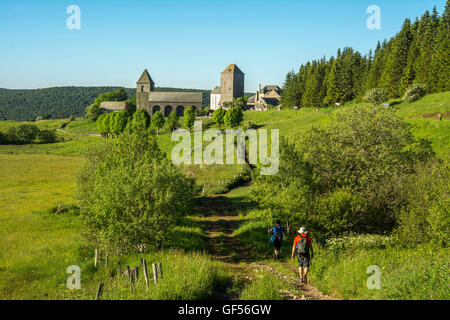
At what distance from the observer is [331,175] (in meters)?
20.2

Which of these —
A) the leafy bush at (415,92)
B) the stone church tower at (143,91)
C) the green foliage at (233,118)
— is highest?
the stone church tower at (143,91)

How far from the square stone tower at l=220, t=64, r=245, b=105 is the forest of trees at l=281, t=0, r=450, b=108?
47.7m

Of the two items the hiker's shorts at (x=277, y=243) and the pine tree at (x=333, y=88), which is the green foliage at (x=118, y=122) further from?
the hiker's shorts at (x=277, y=243)

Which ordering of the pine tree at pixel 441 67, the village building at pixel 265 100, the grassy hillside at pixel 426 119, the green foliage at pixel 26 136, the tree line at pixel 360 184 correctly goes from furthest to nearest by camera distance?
the village building at pixel 265 100 < the green foliage at pixel 26 136 < the pine tree at pixel 441 67 < the grassy hillside at pixel 426 119 < the tree line at pixel 360 184

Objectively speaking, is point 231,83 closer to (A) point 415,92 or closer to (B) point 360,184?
(A) point 415,92

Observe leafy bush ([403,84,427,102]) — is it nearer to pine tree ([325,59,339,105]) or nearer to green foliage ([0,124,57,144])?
pine tree ([325,59,339,105])

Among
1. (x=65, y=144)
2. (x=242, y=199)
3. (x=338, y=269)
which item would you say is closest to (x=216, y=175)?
(x=242, y=199)

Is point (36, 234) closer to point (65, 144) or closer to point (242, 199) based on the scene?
point (242, 199)

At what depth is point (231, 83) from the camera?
135 metres

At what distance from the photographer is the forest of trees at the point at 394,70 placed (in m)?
54.8

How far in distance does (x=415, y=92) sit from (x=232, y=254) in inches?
2062

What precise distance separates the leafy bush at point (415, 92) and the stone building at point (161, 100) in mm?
85406

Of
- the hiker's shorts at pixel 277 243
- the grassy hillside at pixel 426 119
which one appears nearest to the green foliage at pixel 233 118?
the grassy hillside at pixel 426 119

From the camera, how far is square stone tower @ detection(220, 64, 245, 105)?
13512 cm
